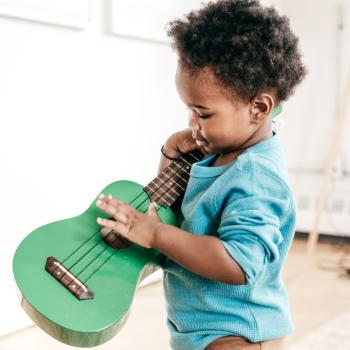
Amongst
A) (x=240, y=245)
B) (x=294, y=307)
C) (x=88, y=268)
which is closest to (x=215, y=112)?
(x=240, y=245)

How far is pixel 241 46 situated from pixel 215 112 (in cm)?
11

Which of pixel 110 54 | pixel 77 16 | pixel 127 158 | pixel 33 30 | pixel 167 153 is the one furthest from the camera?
pixel 127 158

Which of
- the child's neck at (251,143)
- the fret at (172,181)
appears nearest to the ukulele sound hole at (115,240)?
the fret at (172,181)

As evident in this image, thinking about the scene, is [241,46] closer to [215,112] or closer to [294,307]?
[215,112]

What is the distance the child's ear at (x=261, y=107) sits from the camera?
34.8 inches

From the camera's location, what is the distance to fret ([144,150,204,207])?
1.06 meters

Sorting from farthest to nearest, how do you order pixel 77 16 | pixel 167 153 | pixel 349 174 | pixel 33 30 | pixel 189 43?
pixel 349 174
pixel 77 16
pixel 33 30
pixel 167 153
pixel 189 43

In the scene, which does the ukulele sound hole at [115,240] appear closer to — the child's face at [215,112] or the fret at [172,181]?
the fret at [172,181]

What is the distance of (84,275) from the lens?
3.14 feet

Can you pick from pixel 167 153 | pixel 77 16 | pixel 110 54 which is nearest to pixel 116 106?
pixel 110 54

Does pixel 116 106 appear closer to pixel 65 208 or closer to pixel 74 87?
pixel 74 87

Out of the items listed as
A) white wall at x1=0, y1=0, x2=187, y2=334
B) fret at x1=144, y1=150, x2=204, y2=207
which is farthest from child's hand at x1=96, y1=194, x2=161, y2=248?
white wall at x1=0, y1=0, x2=187, y2=334

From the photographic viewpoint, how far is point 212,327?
0.92 meters

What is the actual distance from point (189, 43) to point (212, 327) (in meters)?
0.46
